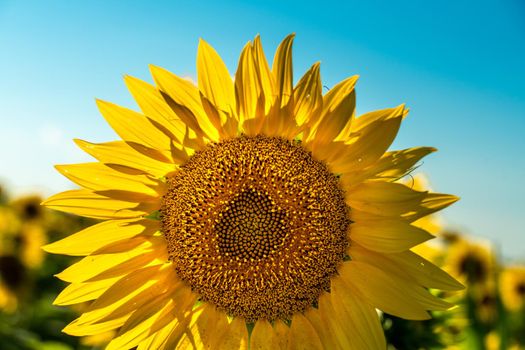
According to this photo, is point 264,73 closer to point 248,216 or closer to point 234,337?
point 248,216

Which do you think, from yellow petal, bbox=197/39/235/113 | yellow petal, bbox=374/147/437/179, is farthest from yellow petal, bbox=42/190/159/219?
yellow petal, bbox=374/147/437/179

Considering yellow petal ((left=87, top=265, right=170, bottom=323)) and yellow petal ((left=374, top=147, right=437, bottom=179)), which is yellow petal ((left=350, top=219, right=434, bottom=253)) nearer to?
yellow petal ((left=374, top=147, right=437, bottom=179))

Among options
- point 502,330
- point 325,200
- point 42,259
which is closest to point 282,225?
point 325,200

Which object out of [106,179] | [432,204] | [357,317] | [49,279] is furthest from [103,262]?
[49,279]

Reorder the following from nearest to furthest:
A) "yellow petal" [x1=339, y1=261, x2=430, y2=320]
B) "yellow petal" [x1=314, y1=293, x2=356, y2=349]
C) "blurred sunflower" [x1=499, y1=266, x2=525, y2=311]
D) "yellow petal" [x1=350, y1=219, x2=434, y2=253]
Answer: "yellow petal" [x1=350, y1=219, x2=434, y2=253], "yellow petal" [x1=339, y1=261, x2=430, y2=320], "yellow petal" [x1=314, y1=293, x2=356, y2=349], "blurred sunflower" [x1=499, y1=266, x2=525, y2=311]

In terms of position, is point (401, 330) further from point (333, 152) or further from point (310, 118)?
Result: point (310, 118)

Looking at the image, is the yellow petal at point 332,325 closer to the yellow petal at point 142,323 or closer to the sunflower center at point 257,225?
the sunflower center at point 257,225

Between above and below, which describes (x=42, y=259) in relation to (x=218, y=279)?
below
